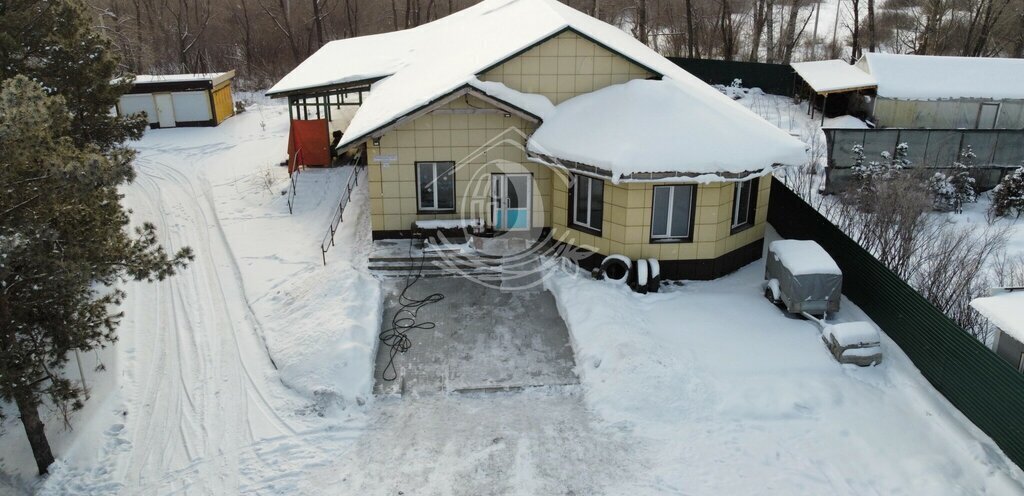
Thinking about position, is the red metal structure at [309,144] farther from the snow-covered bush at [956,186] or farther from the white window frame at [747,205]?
the snow-covered bush at [956,186]

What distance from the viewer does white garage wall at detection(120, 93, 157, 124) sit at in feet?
99.8

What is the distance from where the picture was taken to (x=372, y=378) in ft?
43.0

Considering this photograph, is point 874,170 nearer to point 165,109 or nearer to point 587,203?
point 587,203

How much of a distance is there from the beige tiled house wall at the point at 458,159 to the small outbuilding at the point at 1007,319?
9.69 metres

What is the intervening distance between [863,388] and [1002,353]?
218 centimetres

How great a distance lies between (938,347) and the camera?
40.2 feet

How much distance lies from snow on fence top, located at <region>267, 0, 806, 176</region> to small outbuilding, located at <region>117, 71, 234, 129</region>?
253 inches

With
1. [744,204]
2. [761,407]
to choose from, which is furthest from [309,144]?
[761,407]

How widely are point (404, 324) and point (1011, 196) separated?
18628 mm

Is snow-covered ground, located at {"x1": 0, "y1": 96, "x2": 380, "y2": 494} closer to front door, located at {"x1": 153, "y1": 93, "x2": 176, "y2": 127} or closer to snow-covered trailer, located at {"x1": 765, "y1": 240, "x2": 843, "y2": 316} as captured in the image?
snow-covered trailer, located at {"x1": 765, "y1": 240, "x2": 843, "y2": 316}

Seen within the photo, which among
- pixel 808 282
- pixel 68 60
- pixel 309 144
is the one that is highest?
pixel 68 60

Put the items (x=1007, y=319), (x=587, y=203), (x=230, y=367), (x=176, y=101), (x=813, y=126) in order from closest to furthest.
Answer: (x=1007, y=319)
(x=230, y=367)
(x=587, y=203)
(x=813, y=126)
(x=176, y=101)

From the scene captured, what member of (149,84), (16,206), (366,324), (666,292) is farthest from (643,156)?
(149,84)

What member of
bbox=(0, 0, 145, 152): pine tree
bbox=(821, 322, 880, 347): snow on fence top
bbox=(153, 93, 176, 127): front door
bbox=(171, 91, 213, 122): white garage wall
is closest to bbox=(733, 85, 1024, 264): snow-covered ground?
bbox=(821, 322, 880, 347): snow on fence top
